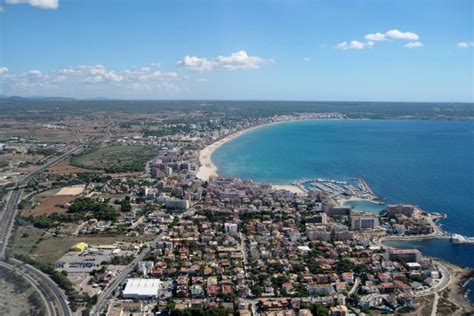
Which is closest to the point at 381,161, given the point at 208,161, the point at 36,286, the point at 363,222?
the point at 208,161

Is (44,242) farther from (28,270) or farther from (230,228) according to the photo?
(230,228)

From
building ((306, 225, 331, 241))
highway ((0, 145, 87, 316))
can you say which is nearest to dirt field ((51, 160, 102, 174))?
highway ((0, 145, 87, 316))

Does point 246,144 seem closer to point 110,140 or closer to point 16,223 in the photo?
point 110,140

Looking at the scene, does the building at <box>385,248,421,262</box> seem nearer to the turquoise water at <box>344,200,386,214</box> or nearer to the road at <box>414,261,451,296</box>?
the road at <box>414,261,451,296</box>

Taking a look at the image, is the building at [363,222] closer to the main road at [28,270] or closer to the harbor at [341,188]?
the harbor at [341,188]

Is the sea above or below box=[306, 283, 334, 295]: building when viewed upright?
above

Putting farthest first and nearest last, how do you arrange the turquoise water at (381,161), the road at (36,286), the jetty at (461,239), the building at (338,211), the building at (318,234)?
the turquoise water at (381,161), the building at (338,211), the building at (318,234), the jetty at (461,239), the road at (36,286)

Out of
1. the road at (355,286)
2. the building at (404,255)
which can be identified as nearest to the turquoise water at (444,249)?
the building at (404,255)
